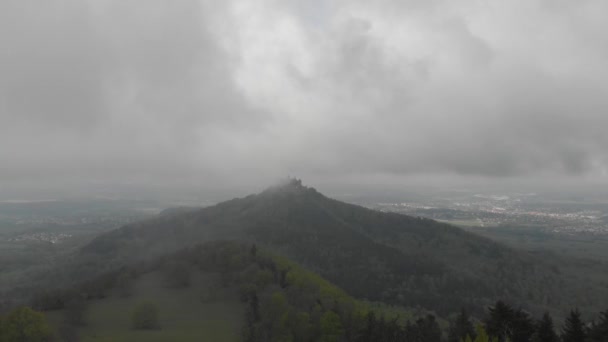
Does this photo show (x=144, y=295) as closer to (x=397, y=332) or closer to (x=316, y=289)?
(x=316, y=289)

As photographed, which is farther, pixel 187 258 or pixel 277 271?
pixel 187 258

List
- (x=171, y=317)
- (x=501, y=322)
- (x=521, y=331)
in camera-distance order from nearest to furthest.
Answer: (x=521, y=331)
(x=501, y=322)
(x=171, y=317)

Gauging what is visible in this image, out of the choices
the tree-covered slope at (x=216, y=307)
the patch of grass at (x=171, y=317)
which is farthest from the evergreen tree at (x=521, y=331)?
the patch of grass at (x=171, y=317)

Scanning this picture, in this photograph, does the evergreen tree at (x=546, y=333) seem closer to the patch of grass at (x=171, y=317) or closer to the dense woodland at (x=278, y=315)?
the dense woodland at (x=278, y=315)

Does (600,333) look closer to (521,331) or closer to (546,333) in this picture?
(546,333)

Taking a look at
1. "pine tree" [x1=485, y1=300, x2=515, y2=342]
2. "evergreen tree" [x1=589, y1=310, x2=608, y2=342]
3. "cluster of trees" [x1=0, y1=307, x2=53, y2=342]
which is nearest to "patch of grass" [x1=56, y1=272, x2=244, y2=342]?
"cluster of trees" [x1=0, y1=307, x2=53, y2=342]

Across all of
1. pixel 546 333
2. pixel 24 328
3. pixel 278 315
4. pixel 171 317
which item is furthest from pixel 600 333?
pixel 24 328

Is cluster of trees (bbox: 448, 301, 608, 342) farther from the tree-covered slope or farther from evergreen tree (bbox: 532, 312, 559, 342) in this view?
the tree-covered slope

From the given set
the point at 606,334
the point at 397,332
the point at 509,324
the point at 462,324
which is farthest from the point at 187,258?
the point at 606,334
